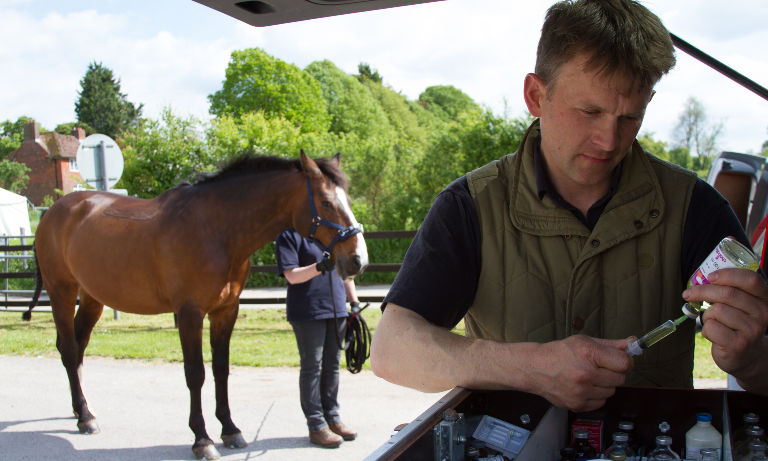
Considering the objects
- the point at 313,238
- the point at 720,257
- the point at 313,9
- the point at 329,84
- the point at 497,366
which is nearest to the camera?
the point at 720,257

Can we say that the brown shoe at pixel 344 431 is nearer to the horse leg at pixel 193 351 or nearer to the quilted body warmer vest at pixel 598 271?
the horse leg at pixel 193 351

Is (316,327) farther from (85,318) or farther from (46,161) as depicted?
(46,161)

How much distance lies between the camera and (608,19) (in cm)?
163

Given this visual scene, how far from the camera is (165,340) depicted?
28.8 ft

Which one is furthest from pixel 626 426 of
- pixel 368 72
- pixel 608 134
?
pixel 368 72

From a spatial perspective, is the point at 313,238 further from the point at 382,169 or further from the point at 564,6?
the point at 382,169

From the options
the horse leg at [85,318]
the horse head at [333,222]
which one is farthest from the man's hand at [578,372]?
the horse leg at [85,318]

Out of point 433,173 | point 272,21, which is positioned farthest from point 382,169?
point 272,21

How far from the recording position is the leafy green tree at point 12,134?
167 ft

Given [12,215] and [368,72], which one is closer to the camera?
[12,215]

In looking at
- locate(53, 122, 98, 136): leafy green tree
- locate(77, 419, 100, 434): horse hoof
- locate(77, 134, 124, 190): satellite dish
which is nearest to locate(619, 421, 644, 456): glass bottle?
locate(77, 419, 100, 434): horse hoof

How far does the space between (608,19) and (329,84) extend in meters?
48.0

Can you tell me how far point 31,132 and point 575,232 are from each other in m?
59.5

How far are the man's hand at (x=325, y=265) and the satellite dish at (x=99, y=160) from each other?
19.3 ft
